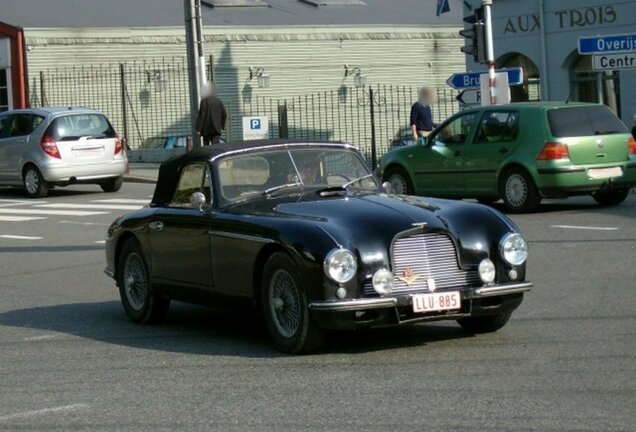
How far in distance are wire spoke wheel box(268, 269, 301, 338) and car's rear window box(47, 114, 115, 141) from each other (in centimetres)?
1772

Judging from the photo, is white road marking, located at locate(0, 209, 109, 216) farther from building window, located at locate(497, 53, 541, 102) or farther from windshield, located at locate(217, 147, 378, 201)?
building window, located at locate(497, 53, 541, 102)

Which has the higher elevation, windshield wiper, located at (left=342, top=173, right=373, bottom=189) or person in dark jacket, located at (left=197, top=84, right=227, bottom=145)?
person in dark jacket, located at (left=197, top=84, right=227, bottom=145)

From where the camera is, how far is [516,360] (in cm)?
895

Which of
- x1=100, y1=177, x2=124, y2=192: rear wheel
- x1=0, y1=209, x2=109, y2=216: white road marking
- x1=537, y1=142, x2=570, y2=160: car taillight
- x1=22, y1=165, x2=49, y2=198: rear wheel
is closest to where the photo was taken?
x1=537, y1=142, x2=570, y2=160: car taillight

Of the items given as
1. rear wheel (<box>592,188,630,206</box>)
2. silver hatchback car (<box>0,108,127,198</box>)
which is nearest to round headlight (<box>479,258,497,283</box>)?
rear wheel (<box>592,188,630,206</box>)

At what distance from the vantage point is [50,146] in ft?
86.8

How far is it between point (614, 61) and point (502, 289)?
14433 millimetres

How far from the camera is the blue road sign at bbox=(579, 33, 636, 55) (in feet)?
75.3

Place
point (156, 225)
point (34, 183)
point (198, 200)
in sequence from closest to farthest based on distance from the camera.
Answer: point (198, 200), point (156, 225), point (34, 183)

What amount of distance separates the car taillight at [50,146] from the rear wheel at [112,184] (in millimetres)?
1373

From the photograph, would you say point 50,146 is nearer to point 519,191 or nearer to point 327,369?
point 519,191

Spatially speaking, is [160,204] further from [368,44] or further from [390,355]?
[368,44]

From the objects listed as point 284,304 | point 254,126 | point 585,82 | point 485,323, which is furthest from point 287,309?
point 585,82

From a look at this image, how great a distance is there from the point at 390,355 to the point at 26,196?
19.4m
